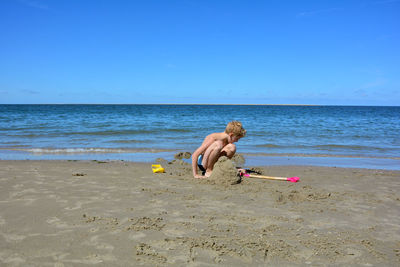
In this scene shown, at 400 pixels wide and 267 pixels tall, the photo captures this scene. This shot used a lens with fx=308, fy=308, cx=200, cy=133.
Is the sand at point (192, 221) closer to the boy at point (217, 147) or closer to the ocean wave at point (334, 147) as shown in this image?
the boy at point (217, 147)

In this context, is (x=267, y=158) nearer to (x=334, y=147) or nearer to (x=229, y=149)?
(x=229, y=149)

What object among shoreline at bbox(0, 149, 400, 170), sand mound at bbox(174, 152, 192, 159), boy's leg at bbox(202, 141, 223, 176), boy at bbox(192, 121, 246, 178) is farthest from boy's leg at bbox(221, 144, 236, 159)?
sand mound at bbox(174, 152, 192, 159)

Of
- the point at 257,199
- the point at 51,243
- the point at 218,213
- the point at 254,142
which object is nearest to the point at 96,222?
the point at 51,243

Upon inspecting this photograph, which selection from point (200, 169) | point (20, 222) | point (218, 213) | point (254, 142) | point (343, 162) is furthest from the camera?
point (254, 142)

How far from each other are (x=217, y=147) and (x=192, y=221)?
2429 mm

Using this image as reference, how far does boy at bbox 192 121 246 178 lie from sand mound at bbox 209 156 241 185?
0.34 meters

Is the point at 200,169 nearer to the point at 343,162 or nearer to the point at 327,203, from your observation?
the point at 327,203

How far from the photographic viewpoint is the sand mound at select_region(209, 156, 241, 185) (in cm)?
527

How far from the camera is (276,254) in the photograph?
2686 millimetres

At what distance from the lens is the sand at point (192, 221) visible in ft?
8.59

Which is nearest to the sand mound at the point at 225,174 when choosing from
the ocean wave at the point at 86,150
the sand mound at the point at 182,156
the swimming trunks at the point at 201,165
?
the swimming trunks at the point at 201,165

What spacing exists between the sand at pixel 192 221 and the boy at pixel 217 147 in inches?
14.5

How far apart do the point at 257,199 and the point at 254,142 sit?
8379 millimetres

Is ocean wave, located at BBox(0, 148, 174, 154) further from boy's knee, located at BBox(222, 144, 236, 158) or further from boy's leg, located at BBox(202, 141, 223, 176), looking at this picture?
boy's knee, located at BBox(222, 144, 236, 158)
